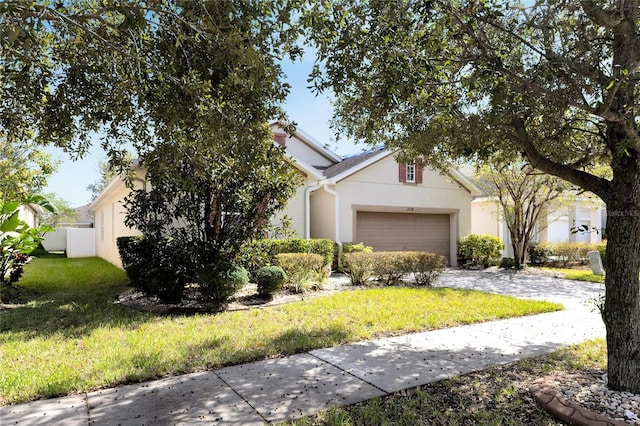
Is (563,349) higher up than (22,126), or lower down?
lower down

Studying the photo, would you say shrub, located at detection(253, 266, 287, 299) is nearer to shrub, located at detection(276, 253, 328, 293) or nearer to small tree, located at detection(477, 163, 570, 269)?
shrub, located at detection(276, 253, 328, 293)

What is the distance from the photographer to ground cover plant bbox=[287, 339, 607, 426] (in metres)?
3.85

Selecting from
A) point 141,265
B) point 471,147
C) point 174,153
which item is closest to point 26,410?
point 174,153

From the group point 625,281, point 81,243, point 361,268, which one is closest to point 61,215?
point 81,243

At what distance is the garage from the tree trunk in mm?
12661

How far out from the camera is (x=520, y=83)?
4.39 m

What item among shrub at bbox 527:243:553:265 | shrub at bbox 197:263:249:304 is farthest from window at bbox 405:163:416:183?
shrub at bbox 197:263:249:304

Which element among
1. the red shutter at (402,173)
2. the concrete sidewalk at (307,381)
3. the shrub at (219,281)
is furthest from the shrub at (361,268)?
the red shutter at (402,173)

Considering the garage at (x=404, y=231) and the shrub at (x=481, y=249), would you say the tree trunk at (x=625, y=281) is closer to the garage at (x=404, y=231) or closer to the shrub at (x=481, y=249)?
the garage at (x=404, y=231)

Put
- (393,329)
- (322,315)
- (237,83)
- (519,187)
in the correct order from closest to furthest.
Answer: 1. (237,83)
2. (393,329)
3. (322,315)
4. (519,187)

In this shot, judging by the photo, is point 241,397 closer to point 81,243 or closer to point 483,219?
point 483,219

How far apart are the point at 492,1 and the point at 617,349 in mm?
3885

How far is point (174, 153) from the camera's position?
4.66 m

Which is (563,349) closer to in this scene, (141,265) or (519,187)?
(141,265)
